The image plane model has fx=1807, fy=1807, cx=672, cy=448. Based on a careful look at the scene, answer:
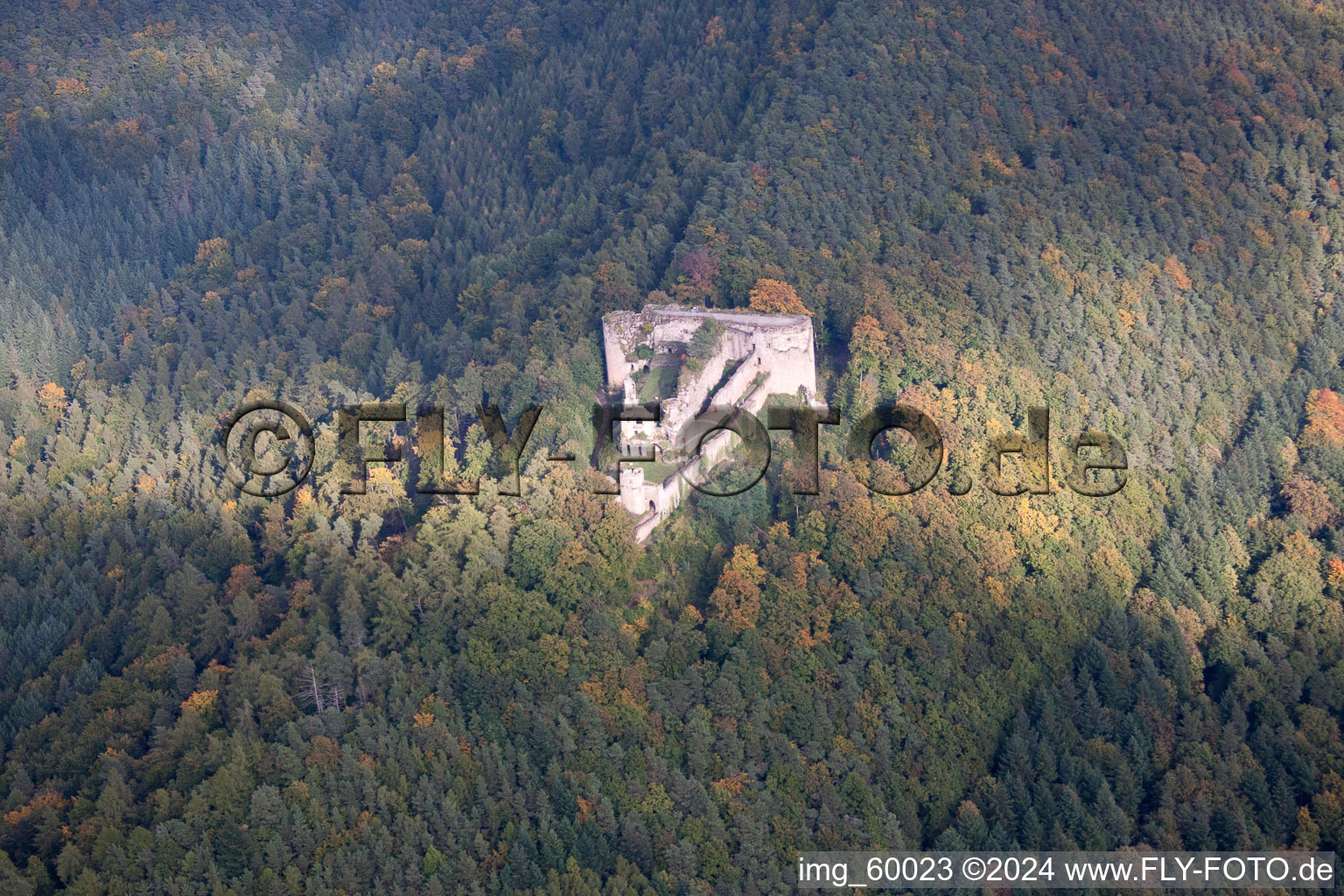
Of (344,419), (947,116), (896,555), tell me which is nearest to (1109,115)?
(947,116)

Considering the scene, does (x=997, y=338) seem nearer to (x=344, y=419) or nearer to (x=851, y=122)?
(x=851, y=122)

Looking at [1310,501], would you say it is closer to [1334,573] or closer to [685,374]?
[1334,573]

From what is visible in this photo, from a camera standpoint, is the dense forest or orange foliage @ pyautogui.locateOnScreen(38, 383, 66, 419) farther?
orange foliage @ pyautogui.locateOnScreen(38, 383, 66, 419)

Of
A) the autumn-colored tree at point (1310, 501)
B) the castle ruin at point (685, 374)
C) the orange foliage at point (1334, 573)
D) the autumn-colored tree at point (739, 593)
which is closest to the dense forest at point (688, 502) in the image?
Result: the autumn-colored tree at point (739, 593)

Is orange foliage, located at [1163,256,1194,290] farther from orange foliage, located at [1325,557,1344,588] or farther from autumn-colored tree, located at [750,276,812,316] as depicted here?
autumn-colored tree, located at [750,276,812,316]

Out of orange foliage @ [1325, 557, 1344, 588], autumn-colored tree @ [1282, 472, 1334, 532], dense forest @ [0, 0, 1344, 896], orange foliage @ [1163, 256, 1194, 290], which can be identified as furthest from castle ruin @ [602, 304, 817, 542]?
orange foliage @ [1325, 557, 1344, 588]

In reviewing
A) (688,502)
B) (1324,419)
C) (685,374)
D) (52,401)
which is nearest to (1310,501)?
(1324,419)
